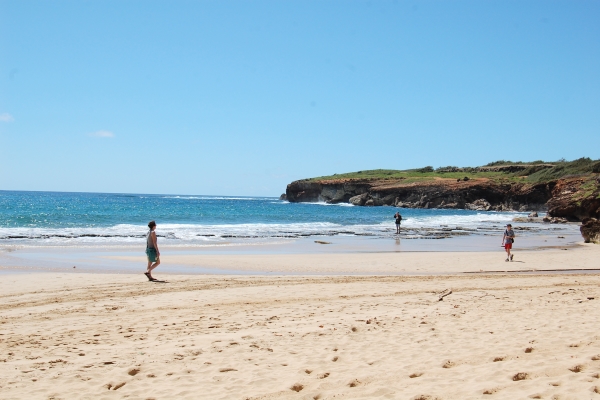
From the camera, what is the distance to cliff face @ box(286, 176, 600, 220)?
7519 cm

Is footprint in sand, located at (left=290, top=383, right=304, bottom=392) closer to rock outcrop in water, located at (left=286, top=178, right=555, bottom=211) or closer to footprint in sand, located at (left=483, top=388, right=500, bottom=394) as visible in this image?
footprint in sand, located at (left=483, top=388, right=500, bottom=394)

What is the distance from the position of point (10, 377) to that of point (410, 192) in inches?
3601

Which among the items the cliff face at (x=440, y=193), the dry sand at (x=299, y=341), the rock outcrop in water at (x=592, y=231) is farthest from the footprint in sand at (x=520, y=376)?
the cliff face at (x=440, y=193)

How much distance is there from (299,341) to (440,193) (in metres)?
86.3

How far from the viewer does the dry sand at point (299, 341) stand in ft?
17.1

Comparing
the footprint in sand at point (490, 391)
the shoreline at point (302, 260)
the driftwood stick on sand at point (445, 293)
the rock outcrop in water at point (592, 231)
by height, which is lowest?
the shoreline at point (302, 260)

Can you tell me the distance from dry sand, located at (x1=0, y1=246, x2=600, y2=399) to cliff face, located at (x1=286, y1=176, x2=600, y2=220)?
45.5 m

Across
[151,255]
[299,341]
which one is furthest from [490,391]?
[151,255]

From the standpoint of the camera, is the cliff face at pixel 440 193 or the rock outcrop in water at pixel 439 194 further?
the rock outcrop in water at pixel 439 194

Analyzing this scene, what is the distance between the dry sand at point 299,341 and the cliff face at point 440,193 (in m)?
45.5

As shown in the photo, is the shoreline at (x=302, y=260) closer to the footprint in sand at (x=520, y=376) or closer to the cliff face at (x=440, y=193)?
the footprint in sand at (x=520, y=376)

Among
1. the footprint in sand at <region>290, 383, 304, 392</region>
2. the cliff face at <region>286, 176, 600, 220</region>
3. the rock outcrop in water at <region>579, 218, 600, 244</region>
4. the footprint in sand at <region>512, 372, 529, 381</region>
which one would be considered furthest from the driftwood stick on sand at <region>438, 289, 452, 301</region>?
the cliff face at <region>286, 176, 600, 220</region>

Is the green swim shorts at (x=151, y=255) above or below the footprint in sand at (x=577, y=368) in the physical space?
above

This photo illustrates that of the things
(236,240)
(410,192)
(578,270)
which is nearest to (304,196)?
(410,192)
